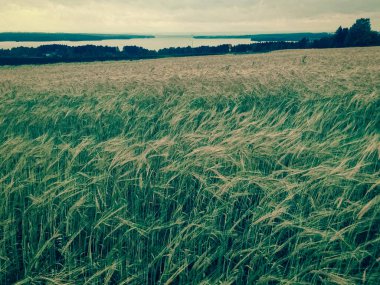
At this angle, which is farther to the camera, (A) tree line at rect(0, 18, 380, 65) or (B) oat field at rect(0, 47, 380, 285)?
(A) tree line at rect(0, 18, 380, 65)

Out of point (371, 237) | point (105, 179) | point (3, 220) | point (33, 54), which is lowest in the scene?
point (371, 237)

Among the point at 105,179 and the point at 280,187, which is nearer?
the point at 280,187

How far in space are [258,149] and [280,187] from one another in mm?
505

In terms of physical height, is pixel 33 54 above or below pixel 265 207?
above

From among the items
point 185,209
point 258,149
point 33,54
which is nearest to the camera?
point 185,209

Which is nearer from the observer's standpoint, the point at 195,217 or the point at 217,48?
the point at 195,217

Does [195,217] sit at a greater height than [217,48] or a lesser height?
lesser

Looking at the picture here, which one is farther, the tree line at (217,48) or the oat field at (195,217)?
the tree line at (217,48)

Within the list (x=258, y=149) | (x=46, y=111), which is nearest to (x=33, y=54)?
(x=46, y=111)

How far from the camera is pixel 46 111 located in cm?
392

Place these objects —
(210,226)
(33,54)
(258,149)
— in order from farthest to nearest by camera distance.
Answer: (33,54) → (258,149) → (210,226)

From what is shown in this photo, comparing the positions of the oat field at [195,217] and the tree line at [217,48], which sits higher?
the tree line at [217,48]

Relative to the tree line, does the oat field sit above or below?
below

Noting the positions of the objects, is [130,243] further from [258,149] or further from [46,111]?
[46,111]
